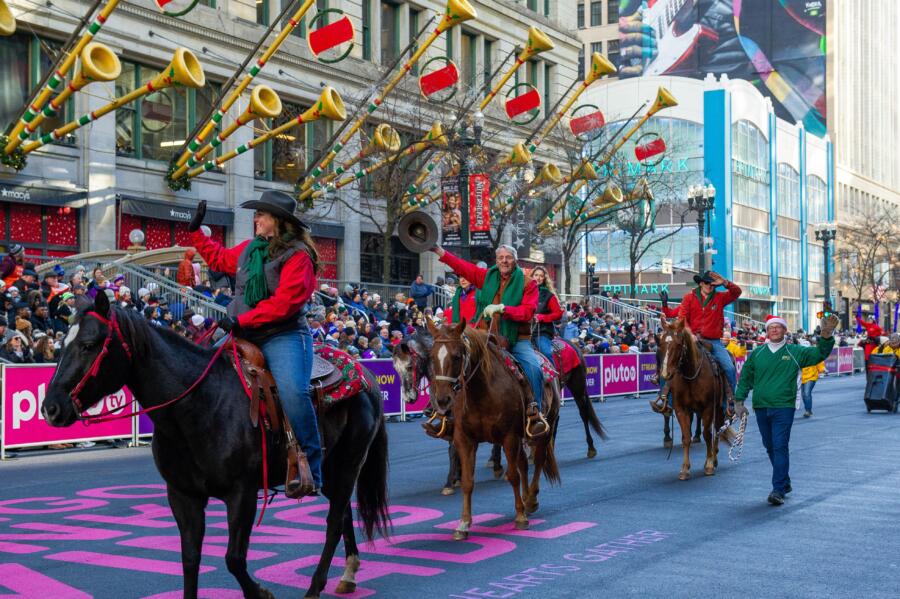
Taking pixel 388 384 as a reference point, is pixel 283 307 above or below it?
above

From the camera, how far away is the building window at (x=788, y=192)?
266 feet

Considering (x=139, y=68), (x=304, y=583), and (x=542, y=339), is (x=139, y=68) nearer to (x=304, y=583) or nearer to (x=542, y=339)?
(x=542, y=339)

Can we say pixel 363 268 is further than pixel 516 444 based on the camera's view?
Yes

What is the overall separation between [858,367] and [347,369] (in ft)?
154

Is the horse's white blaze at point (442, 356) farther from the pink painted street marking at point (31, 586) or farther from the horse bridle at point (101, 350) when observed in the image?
the horse bridle at point (101, 350)

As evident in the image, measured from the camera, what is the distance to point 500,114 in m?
43.0

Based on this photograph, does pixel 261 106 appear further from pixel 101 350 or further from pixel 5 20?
pixel 101 350

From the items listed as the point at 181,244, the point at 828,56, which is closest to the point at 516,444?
the point at 181,244

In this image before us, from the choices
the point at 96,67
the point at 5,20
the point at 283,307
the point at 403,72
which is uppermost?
the point at 403,72

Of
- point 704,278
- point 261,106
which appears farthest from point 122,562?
point 261,106

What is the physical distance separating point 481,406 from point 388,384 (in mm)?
11937

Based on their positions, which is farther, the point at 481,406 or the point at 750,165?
the point at 750,165

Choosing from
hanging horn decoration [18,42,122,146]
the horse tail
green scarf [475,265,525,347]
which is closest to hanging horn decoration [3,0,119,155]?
hanging horn decoration [18,42,122,146]

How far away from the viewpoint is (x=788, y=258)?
82.4 metres
